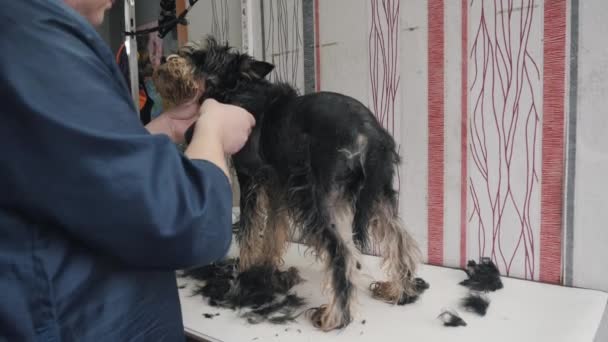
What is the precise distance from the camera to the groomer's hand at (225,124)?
678 mm

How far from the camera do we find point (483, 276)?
1.18 metres

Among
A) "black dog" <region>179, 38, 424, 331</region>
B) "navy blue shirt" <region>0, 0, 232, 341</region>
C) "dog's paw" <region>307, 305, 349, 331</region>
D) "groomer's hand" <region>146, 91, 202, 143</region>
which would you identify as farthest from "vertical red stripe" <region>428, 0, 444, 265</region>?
"navy blue shirt" <region>0, 0, 232, 341</region>

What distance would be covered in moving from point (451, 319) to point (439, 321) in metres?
0.02

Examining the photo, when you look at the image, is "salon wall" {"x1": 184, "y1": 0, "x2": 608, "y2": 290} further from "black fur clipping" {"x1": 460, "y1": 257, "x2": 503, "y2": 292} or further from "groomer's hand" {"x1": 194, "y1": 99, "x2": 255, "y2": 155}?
"groomer's hand" {"x1": 194, "y1": 99, "x2": 255, "y2": 155}

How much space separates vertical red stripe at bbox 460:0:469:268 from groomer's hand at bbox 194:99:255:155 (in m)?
0.68

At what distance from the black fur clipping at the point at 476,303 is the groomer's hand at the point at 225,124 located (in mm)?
632

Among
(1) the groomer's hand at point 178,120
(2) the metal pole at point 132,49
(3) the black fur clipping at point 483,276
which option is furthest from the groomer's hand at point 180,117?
(3) the black fur clipping at point 483,276

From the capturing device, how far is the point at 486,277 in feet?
3.84

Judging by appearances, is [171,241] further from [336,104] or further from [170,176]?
[336,104]

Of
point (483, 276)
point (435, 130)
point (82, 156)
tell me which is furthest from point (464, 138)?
point (82, 156)

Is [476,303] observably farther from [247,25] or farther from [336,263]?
[247,25]

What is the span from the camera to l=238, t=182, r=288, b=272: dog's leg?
3.76 ft

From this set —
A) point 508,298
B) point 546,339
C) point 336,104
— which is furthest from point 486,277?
point 336,104

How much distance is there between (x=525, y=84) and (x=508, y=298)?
0.52 m
